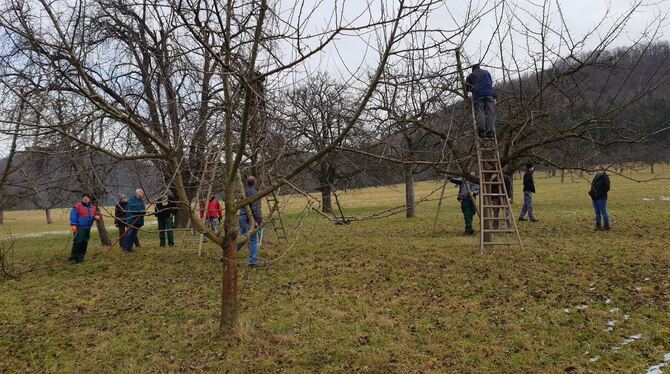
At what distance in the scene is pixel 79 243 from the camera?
438 inches

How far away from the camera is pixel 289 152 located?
614 centimetres

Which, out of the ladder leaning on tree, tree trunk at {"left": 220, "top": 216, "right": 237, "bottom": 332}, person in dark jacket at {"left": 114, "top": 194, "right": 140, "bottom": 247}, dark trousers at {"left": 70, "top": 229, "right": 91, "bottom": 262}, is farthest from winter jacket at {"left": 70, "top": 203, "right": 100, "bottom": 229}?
the ladder leaning on tree

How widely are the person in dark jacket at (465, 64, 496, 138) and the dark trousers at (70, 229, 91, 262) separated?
9.09m

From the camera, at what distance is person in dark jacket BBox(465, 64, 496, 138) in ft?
30.9

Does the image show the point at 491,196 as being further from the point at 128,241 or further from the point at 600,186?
the point at 128,241

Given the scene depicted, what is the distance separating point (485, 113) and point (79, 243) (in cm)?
958

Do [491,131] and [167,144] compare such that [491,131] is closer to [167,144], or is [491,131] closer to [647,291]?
[647,291]

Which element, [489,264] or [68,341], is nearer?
[68,341]

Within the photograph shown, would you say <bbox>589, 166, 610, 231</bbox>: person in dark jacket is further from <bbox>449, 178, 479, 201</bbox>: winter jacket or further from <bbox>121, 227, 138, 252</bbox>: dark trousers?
<bbox>121, 227, 138, 252</bbox>: dark trousers

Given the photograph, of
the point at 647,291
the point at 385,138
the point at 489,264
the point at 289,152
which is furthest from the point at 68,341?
the point at 647,291

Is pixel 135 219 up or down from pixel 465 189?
down

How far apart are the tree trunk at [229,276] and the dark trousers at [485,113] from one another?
618 cm

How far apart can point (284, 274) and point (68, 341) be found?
364cm

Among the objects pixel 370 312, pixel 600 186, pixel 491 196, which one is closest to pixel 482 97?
pixel 491 196
